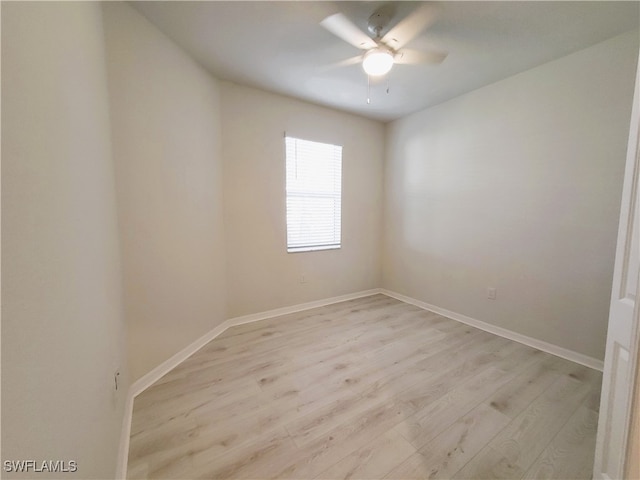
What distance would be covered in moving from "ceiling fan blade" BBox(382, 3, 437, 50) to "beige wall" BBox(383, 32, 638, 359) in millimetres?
1335

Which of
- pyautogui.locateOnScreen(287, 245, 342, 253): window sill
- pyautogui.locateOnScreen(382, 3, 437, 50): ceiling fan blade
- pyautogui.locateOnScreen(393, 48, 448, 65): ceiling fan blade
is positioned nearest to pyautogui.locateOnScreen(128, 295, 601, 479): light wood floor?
pyautogui.locateOnScreen(287, 245, 342, 253): window sill

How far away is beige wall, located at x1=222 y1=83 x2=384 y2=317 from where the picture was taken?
8.52ft

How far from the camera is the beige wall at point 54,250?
47 cm

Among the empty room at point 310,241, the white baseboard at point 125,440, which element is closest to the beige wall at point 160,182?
the empty room at point 310,241

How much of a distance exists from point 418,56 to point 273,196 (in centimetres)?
190

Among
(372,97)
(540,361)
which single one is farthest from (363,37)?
(540,361)

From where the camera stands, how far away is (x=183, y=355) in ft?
6.66

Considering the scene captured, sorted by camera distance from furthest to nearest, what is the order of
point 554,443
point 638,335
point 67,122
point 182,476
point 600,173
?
point 600,173 < point 554,443 < point 182,476 < point 67,122 < point 638,335

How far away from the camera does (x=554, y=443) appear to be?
1291 millimetres

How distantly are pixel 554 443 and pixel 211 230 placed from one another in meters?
2.92

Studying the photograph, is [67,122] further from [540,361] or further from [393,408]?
[540,361]

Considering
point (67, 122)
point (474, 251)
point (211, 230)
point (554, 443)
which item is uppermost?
point (67, 122)

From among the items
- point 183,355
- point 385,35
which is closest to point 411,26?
point 385,35

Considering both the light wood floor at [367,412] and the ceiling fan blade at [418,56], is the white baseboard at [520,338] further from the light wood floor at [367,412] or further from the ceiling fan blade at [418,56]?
the ceiling fan blade at [418,56]
